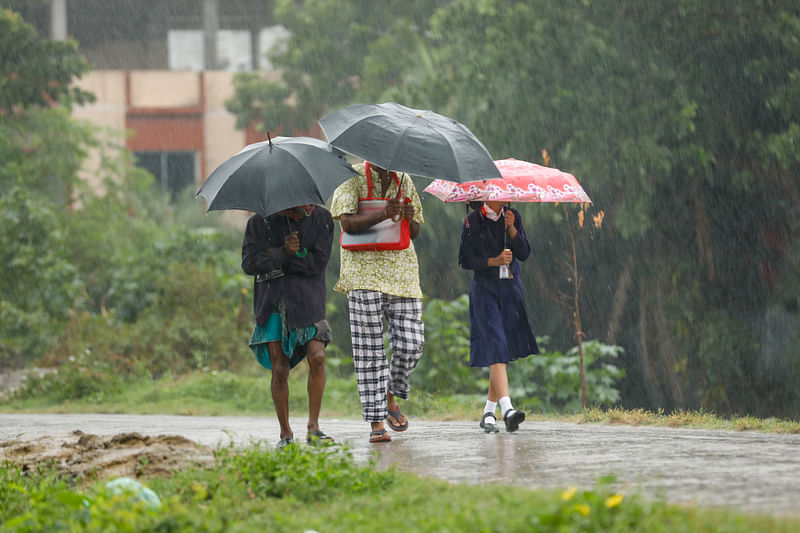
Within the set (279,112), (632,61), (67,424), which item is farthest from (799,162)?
(279,112)

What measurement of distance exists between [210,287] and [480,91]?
16.6ft

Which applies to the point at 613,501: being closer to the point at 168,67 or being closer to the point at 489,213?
the point at 489,213

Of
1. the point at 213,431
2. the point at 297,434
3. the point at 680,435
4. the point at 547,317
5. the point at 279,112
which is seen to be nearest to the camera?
the point at 680,435

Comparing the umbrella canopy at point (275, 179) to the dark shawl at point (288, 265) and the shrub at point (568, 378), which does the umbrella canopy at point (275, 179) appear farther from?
the shrub at point (568, 378)

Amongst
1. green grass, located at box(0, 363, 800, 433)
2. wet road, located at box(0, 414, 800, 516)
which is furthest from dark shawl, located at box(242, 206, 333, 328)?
green grass, located at box(0, 363, 800, 433)

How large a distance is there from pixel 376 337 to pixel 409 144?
1.32 metres

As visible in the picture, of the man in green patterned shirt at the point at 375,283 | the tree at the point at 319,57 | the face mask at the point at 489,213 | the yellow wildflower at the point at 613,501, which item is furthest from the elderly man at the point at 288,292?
the tree at the point at 319,57

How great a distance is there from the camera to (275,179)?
6621 mm

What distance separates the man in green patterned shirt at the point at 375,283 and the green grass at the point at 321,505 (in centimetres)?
121

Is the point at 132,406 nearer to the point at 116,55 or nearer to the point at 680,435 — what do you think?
the point at 680,435

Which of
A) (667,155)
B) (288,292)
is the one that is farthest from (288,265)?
(667,155)

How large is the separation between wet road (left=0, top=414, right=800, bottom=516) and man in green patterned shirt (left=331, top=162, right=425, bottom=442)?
41 cm

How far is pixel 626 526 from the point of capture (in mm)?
3887

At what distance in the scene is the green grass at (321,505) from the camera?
399 cm
